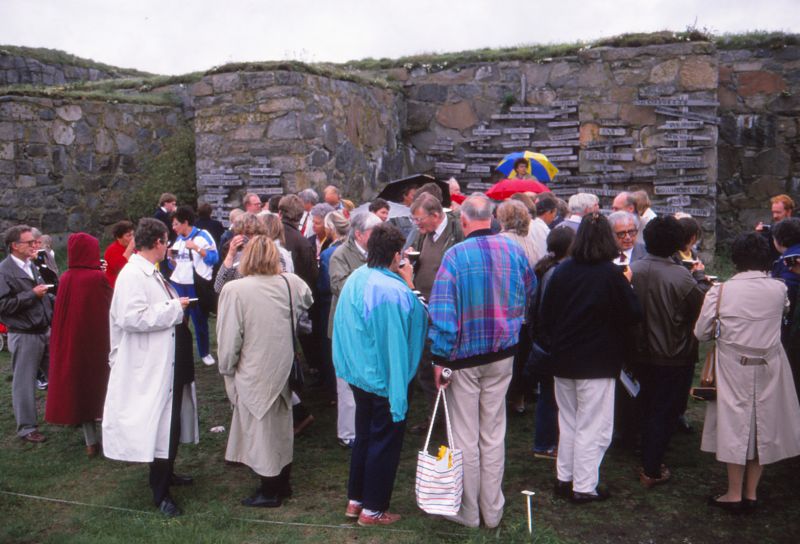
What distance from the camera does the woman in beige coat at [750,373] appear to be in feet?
14.4

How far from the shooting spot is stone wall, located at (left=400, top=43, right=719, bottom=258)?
11.2 m

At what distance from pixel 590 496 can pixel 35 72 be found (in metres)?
14.7

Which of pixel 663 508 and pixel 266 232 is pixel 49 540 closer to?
pixel 266 232

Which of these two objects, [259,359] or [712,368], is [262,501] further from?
[712,368]

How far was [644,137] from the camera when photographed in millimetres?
11391

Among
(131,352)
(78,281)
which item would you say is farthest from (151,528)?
(78,281)

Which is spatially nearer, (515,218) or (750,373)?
(750,373)

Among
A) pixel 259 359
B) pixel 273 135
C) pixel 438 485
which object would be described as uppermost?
pixel 273 135

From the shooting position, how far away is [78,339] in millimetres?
5570

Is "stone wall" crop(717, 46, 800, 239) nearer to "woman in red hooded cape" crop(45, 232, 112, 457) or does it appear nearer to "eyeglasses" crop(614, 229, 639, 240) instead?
"eyeglasses" crop(614, 229, 639, 240)

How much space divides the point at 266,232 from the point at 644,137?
7849 millimetres

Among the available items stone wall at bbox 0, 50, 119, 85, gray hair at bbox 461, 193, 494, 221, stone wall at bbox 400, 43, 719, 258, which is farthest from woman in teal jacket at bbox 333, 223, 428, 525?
stone wall at bbox 0, 50, 119, 85

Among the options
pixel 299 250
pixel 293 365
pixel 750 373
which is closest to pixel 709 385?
pixel 750 373

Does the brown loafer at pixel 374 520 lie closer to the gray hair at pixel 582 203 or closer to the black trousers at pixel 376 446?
the black trousers at pixel 376 446
